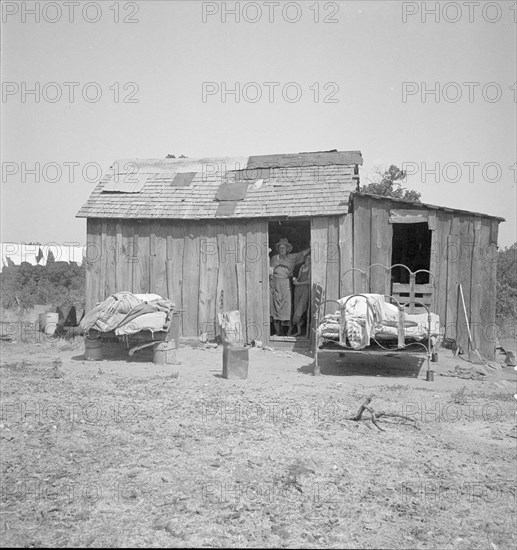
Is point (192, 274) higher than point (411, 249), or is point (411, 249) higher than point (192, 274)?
point (411, 249)

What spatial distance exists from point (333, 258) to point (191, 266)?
11.5ft

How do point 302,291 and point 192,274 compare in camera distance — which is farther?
point 302,291

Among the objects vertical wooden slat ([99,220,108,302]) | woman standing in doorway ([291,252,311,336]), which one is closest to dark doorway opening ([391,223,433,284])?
woman standing in doorway ([291,252,311,336])

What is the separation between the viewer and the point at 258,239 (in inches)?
516

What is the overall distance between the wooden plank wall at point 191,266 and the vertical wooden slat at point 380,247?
253 centimetres

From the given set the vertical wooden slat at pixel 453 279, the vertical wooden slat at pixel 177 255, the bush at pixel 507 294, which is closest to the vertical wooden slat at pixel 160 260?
the vertical wooden slat at pixel 177 255

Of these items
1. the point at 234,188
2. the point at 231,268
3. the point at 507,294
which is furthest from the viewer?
the point at 507,294

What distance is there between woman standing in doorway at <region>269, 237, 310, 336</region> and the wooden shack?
65cm

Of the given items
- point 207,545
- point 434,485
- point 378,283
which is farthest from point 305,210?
point 207,545

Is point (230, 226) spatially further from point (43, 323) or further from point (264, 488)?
point (264, 488)

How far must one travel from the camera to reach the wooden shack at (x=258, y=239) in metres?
12.1

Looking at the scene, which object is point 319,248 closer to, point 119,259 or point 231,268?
point 231,268

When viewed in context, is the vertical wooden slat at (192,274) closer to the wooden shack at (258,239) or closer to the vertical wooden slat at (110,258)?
the wooden shack at (258,239)

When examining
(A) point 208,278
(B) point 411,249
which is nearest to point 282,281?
(A) point 208,278
